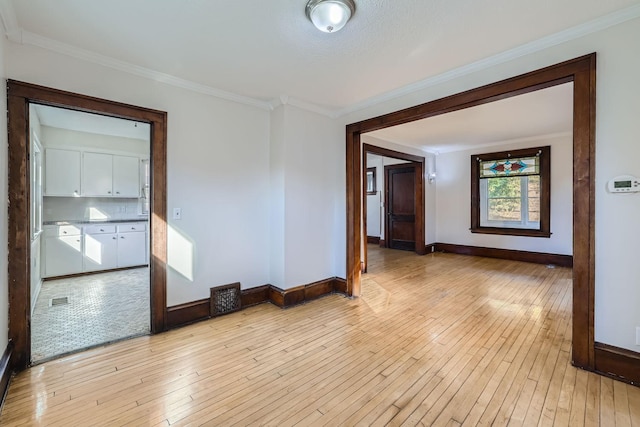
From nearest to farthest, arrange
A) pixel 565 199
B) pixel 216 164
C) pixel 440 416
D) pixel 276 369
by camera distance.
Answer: pixel 440 416
pixel 276 369
pixel 216 164
pixel 565 199

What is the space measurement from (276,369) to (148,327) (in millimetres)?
1609

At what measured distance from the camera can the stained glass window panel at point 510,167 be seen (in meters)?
5.86

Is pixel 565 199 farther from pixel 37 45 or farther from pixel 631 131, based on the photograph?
pixel 37 45

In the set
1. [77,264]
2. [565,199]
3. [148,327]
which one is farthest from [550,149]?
[77,264]

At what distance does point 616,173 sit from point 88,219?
727cm

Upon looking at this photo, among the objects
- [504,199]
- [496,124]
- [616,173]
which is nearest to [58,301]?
[616,173]

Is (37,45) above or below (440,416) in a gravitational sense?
above

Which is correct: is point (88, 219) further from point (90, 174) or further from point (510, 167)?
point (510, 167)

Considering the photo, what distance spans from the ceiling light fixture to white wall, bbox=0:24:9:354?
7.10 feet

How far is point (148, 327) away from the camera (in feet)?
9.49

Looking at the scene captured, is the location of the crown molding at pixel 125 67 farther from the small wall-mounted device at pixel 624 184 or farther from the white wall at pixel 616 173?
the small wall-mounted device at pixel 624 184

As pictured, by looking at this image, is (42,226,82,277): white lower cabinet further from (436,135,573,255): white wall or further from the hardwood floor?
(436,135,573,255): white wall

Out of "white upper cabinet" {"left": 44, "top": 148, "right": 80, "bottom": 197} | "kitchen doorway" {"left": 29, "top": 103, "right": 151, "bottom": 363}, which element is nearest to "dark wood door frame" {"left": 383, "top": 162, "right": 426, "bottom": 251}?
"kitchen doorway" {"left": 29, "top": 103, "right": 151, "bottom": 363}

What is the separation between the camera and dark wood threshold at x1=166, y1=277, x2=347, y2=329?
9.59ft
